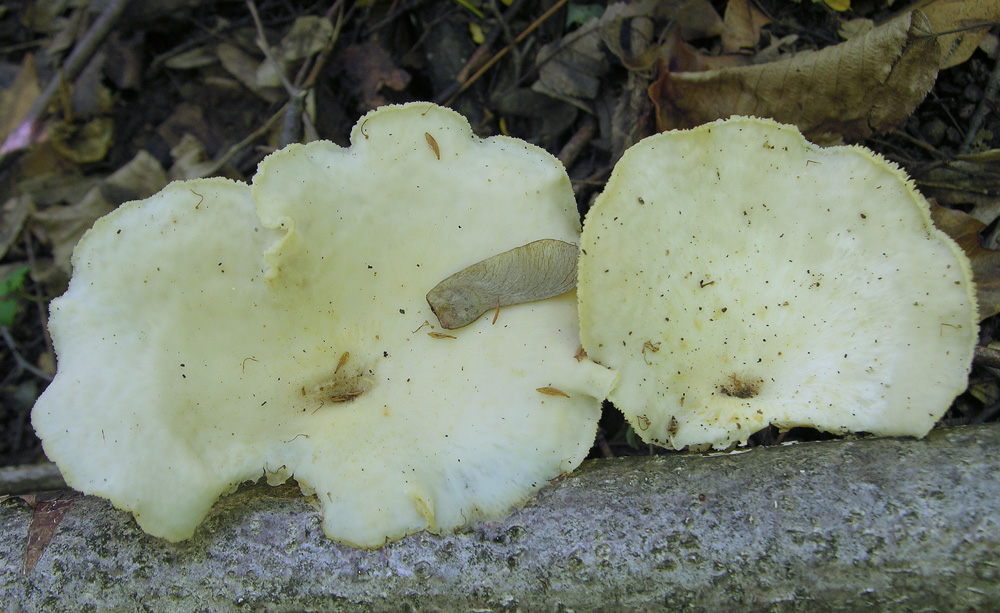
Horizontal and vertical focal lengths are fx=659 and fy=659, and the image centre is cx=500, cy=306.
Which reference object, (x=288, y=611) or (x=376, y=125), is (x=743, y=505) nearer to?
(x=288, y=611)

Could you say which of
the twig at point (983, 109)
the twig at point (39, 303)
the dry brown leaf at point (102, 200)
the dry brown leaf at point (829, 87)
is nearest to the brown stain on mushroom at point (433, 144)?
the dry brown leaf at point (829, 87)

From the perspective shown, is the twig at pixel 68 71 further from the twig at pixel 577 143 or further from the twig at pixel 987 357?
the twig at pixel 987 357

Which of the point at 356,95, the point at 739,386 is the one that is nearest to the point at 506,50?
the point at 356,95

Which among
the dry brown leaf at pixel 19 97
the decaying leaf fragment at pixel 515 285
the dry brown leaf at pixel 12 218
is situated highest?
the decaying leaf fragment at pixel 515 285

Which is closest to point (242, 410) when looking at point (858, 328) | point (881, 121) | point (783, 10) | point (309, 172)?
point (309, 172)

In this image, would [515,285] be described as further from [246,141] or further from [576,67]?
[246,141]

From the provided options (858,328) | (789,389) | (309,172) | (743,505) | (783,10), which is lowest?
(743,505)

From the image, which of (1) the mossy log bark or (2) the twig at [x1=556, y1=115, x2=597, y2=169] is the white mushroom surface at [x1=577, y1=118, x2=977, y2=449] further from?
(2) the twig at [x1=556, y1=115, x2=597, y2=169]
